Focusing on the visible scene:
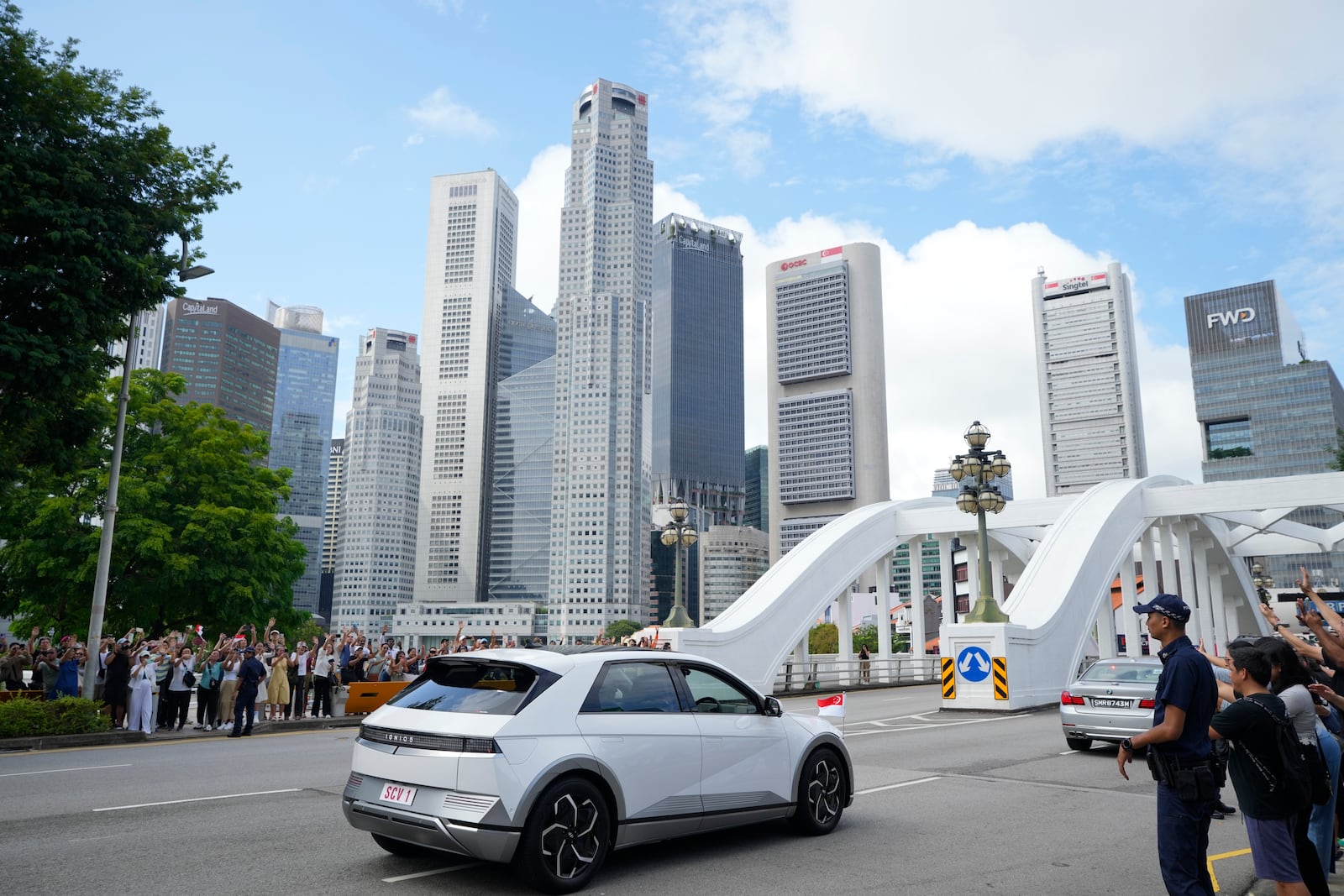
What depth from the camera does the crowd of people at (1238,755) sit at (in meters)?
4.74

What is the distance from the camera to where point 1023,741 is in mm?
14344

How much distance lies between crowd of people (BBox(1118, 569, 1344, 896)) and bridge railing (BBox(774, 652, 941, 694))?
1960 centimetres

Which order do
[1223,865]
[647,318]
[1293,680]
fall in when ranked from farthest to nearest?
[647,318] → [1223,865] → [1293,680]

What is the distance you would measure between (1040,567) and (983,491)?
5764mm

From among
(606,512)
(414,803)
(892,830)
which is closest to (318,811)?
(414,803)

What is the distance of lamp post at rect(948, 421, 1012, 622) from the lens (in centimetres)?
2091

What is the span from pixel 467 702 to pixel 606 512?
178 meters

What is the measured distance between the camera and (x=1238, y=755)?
4.83 m

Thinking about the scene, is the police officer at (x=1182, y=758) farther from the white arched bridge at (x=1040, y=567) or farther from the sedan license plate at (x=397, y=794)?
the white arched bridge at (x=1040, y=567)

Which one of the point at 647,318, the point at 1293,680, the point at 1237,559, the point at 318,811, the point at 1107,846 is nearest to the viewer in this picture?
the point at 1293,680

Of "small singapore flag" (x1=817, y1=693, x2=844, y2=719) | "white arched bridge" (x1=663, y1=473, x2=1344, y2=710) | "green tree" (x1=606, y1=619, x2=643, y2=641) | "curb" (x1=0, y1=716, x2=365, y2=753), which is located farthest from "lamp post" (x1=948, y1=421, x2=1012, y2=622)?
"green tree" (x1=606, y1=619, x2=643, y2=641)

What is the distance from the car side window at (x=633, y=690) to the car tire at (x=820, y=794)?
1510 millimetres

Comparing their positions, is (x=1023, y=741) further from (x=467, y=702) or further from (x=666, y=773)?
(x=467, y=702)

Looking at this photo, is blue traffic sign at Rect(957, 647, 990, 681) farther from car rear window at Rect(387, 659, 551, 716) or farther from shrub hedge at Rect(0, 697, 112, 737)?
shrub hedge at Rect(0, 697, 112, 737)
